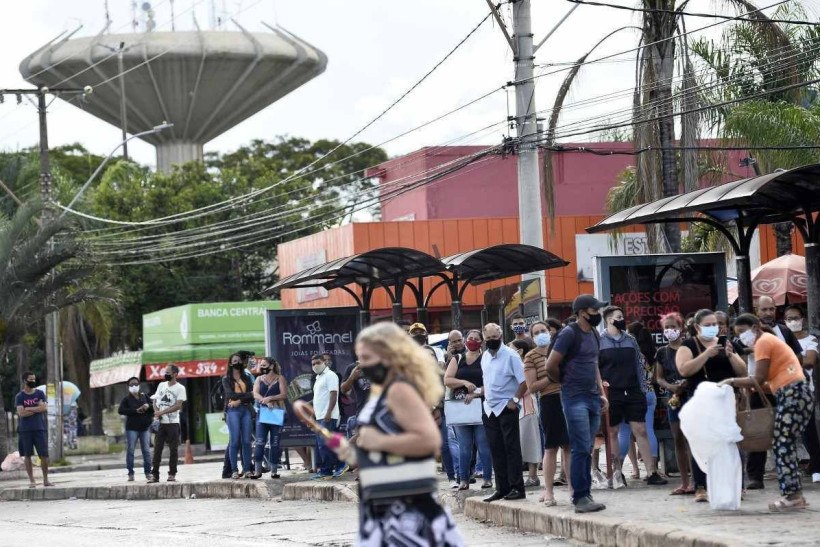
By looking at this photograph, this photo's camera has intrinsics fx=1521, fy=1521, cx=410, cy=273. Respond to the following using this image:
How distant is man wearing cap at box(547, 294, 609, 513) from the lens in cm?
1286

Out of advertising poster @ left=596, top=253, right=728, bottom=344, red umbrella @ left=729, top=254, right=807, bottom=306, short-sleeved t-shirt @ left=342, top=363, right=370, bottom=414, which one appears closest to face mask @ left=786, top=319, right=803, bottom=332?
advertising poster @ left=596, top=253, right=728, bottom=344

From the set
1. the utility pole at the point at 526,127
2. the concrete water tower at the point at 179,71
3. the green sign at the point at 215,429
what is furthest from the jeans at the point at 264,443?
the concrete water tower at the point at 179,71

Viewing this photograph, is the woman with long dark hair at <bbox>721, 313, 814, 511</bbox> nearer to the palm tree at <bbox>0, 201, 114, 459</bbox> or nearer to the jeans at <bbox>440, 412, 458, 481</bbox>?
the jeans at <bbox>440, 412, 458, 481</bbox>

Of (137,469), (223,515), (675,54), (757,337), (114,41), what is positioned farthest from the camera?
(114,41)

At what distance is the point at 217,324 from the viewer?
41938 millimetres

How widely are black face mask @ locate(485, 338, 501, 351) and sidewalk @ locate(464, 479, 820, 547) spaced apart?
1453mm

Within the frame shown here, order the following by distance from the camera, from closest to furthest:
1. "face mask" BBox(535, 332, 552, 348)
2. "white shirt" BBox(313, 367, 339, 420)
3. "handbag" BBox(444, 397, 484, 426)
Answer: "face mask" BBox(535, 332, 552, 348) → "handbag" BBox(444, 397, 484, 426) → "white shirt" BBox(313, 367, 339, 420)

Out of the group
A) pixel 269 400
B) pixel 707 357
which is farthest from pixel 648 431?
pixel 269 400

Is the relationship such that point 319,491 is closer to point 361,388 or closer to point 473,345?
point 361,388

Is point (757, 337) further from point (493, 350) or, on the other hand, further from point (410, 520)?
point (410, 520)

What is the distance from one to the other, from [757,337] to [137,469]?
69.8ft

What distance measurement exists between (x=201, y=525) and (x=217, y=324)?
2600 centimetres

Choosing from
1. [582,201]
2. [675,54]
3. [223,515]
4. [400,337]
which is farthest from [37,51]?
[400,337]

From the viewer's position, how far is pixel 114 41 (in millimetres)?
69188
